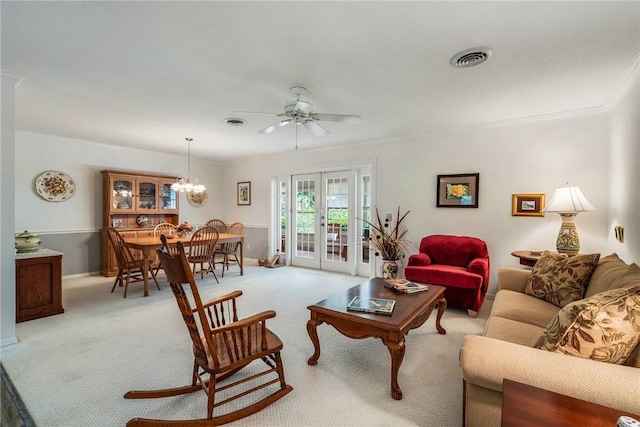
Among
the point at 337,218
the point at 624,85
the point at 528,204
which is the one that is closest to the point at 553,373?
the point at 624,85

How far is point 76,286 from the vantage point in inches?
166

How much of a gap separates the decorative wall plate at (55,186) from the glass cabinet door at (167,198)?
128cm

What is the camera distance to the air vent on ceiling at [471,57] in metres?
2.00

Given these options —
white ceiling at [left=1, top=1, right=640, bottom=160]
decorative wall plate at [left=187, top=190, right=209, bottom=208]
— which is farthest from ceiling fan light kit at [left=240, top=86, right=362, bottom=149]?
decorative wall plate at [left=187, top=190, right=209, bottom=208]

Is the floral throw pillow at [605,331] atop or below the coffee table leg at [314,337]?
atop

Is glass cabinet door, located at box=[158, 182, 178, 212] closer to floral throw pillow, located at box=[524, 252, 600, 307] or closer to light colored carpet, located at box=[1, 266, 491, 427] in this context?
light colored carpet, located at box=[1, 266, 491, 427]

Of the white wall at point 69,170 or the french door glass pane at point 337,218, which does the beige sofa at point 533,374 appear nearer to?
the french door glass pane at point 337,218

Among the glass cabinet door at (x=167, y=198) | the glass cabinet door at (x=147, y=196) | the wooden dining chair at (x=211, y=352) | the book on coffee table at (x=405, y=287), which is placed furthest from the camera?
the glass cabinet door at (x=167, y=198)

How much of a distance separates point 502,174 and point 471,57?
2136mm

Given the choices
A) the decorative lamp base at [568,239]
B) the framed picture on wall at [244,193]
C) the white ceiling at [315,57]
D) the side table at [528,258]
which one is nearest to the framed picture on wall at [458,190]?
the white ceiling at [315,57]

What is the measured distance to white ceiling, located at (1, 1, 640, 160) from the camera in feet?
5.40

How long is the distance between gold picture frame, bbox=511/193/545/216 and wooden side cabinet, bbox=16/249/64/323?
526cm

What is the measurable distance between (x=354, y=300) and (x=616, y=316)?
1.42 m

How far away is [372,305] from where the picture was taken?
2105mm
